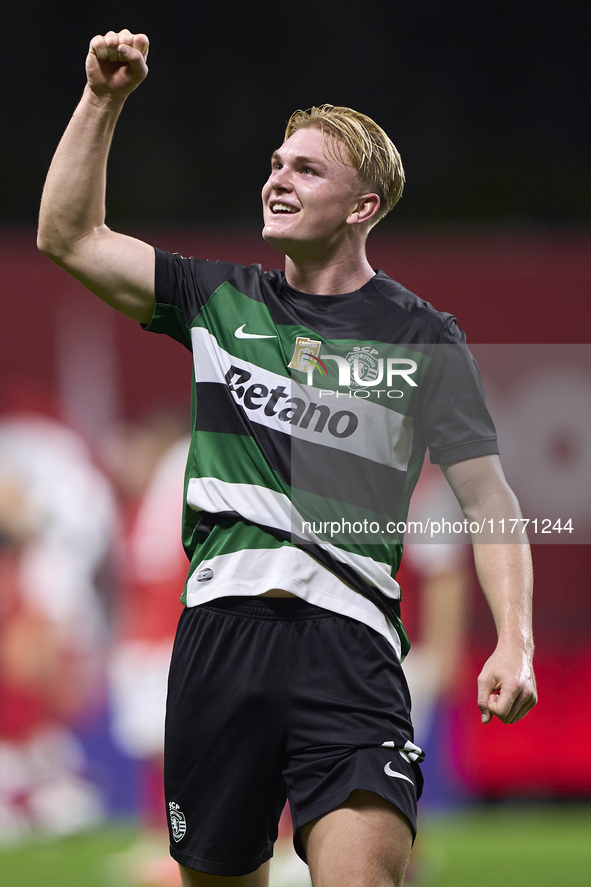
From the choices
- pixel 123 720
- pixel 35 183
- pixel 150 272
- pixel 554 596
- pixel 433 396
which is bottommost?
pixel 123 720

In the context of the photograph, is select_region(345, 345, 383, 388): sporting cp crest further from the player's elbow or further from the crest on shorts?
the crest on shorts

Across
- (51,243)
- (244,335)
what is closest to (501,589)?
(244,335)

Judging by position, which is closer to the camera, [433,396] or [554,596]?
[433,396]

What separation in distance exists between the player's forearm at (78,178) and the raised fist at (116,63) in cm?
4

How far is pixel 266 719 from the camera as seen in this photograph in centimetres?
247

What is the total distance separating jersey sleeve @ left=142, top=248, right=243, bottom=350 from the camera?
8.87 feet

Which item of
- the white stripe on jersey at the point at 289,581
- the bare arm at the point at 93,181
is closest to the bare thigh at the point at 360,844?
the white stripe on jersey at the point at 289,581

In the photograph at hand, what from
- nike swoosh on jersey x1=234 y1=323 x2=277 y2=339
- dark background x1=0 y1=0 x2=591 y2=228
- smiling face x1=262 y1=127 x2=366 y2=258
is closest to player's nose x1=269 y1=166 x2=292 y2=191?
smiling face x1=262 y1=127 x2=366 y2=258

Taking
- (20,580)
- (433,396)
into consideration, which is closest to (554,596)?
(20,580)

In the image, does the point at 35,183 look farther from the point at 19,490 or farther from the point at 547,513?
the point at 547,513

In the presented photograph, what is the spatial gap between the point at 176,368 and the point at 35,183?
2888mm

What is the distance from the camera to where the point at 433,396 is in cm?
263

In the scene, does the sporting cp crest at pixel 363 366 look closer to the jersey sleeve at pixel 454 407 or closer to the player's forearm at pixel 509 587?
the jersey sleeve at pixel 454 407

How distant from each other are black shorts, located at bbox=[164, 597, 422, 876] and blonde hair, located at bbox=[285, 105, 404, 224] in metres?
1.10
